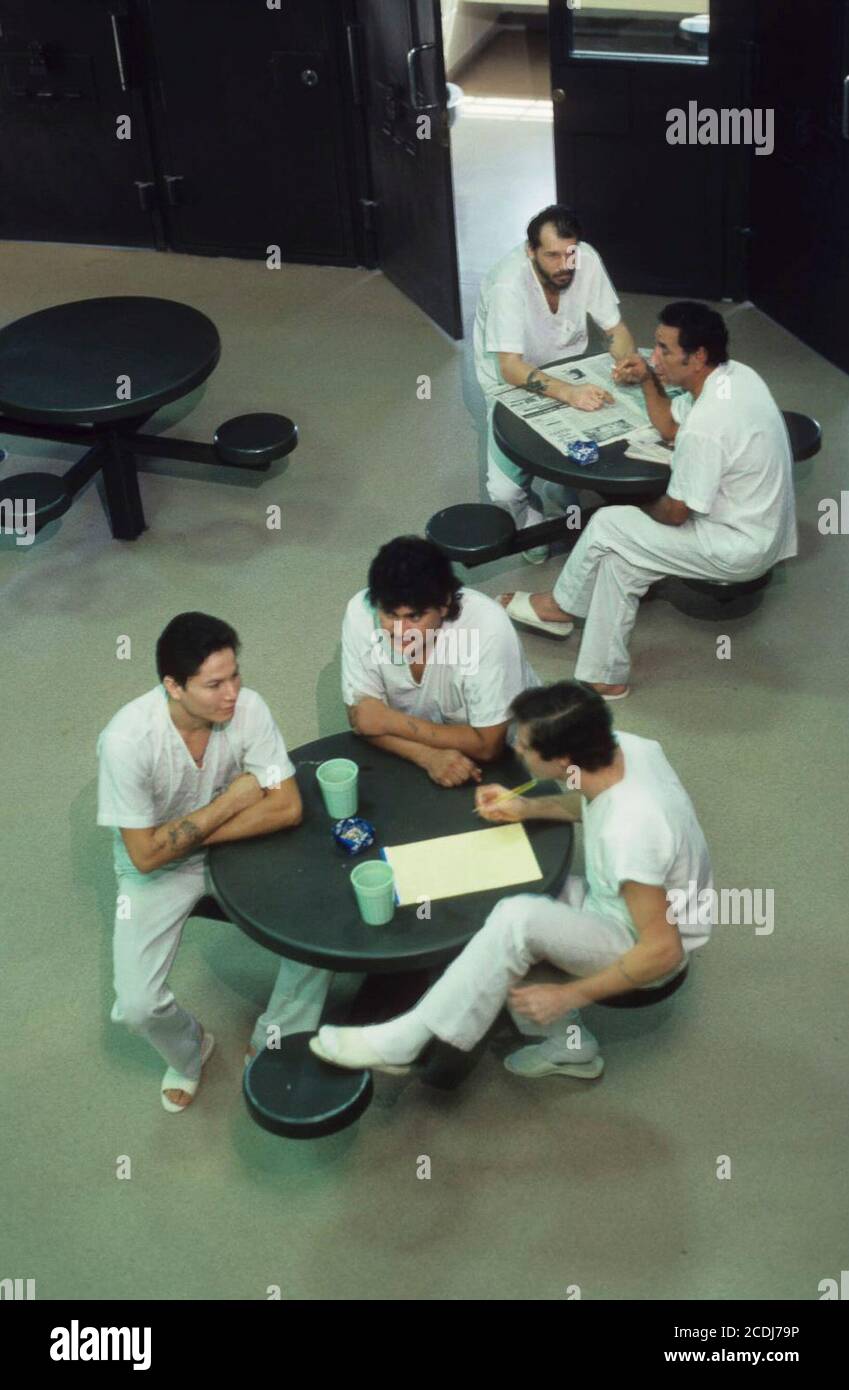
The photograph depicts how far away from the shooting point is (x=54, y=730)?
5062 millimetres

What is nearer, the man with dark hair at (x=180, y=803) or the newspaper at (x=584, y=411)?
the man with dark hair at (x=180, y=803)

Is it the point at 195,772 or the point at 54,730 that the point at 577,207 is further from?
the point at 195,772

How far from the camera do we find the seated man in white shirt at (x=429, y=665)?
3.74m

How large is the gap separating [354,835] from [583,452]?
1794 millimetres

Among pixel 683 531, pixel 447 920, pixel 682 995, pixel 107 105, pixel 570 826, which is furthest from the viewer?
pixel 107 105

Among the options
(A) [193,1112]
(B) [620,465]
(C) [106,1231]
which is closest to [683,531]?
(B) [620,465]

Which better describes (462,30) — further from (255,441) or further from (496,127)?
(255,441)

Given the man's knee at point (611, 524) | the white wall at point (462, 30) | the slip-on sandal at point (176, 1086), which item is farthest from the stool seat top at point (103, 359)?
the white wall at point (462, 30)

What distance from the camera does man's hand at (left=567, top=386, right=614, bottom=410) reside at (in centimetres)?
511

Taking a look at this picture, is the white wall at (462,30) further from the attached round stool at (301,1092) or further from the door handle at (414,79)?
the attached round stool at (301,1092)

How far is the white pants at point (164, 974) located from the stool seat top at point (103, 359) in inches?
91.9

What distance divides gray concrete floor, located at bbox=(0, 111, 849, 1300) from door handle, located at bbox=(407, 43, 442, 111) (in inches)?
57.1

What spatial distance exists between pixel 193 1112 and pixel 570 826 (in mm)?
1153

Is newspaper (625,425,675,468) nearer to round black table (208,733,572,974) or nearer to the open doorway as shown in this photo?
round black table (208,733,572,974)
